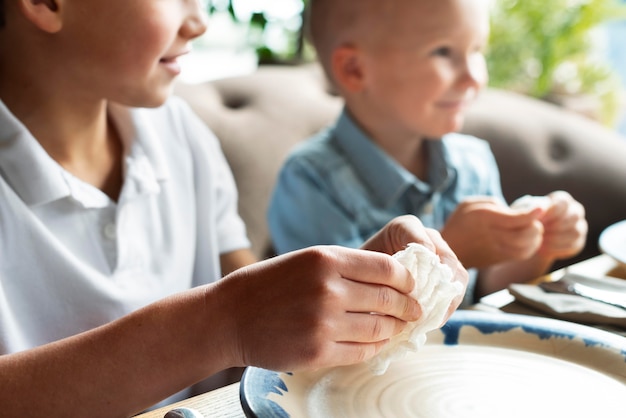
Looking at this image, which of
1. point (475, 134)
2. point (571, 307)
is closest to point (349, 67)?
point (475, 134)

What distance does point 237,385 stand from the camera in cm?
73

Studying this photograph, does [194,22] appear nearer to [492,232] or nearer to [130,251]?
[130,251]

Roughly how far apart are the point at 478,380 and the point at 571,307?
8.5 inches

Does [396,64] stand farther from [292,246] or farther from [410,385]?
[410,385]

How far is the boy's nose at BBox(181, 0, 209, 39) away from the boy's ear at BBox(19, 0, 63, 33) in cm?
15

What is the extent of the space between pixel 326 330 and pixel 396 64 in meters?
0.84

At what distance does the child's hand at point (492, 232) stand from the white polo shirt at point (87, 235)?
378 millimetres

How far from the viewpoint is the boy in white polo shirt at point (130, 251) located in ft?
2.14

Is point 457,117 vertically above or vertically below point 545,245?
above

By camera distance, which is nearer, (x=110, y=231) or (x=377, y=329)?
(x=377, y=329)

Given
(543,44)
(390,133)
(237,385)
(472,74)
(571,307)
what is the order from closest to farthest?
(237,385), (571,307), (472,74), (390,133), (543,44)

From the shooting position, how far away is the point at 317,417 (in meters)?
0.65

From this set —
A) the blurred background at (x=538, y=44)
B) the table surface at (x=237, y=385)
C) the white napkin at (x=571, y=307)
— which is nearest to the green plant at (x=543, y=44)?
the blurred background at (x=538, y=44)

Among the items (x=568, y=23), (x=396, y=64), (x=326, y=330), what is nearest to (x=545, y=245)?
(x=396, y=64)
